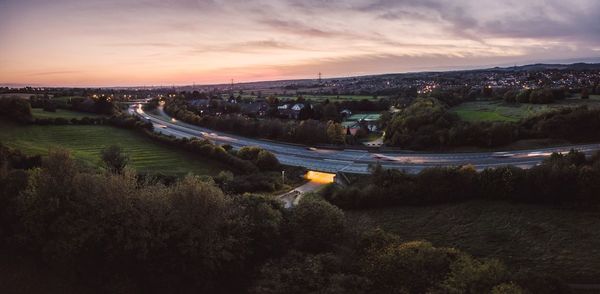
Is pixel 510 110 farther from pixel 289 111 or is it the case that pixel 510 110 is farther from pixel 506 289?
pixel 506 289

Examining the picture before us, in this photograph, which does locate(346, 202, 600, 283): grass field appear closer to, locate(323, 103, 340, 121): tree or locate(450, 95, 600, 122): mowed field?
locate(450, 95, 600, 122): mowed field

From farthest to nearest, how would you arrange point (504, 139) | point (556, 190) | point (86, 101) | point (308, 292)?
point (86, 101) < point (504, 139) < point (556, 190) < point (308, 292)

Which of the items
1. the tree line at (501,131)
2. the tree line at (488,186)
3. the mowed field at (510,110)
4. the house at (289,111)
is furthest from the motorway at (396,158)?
the house at (289,111)

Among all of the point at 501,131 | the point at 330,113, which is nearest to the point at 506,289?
the point at 501,131

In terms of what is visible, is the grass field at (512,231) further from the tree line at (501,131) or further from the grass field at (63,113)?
the grass field at (63,113)

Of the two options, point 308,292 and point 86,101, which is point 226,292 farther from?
point 86,101

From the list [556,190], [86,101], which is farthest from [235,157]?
[86,101]

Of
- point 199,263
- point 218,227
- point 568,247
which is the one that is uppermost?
point 218,227
